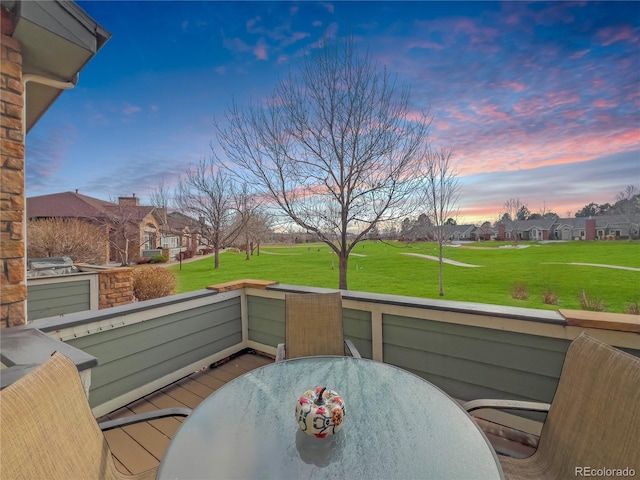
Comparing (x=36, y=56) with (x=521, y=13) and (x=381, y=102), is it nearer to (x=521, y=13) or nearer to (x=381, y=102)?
(x=381, y=102)

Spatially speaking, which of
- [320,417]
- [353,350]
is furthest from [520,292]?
[320,417]

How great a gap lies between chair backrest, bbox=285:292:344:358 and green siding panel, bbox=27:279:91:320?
15.4ft

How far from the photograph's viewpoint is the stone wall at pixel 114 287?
17.4ft

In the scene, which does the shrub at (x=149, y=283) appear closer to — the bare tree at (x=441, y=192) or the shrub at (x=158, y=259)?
the bare tree at (x=441, y=192)

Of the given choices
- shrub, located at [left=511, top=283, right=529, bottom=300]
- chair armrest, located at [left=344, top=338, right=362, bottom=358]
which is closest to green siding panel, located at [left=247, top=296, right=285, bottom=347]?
chair armrest, located at [left=344, top=338, right=362, bottom=358]

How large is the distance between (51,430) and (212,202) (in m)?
13.5

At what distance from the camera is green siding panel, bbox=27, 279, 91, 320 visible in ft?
14.9

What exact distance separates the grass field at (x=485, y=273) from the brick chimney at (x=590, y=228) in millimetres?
391

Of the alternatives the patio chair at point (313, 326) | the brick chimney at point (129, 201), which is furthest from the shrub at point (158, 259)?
the patio chair at point (313, 326)

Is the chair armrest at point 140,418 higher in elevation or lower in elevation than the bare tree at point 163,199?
lower

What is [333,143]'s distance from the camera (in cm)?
582

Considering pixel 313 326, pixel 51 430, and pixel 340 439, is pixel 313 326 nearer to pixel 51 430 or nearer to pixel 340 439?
pixel 340 439

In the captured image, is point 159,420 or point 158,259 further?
point 158,259

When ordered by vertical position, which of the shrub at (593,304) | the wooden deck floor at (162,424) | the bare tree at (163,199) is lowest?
the shrub at (593,304)
